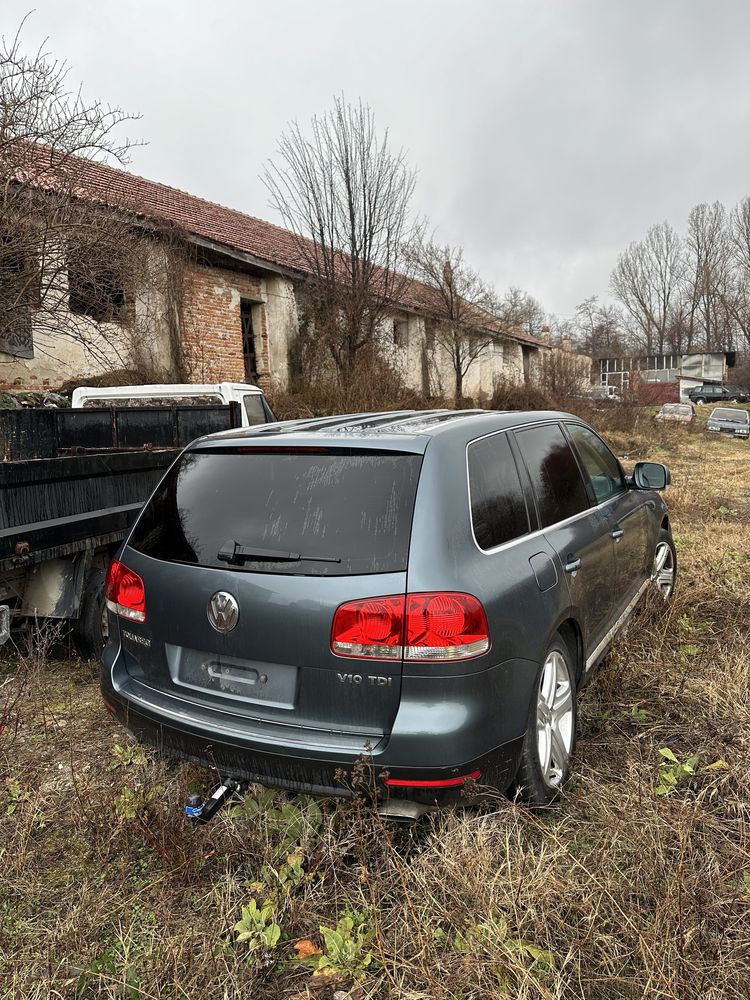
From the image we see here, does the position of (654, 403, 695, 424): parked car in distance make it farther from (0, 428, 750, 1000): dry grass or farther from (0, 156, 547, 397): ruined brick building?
(0, 428, 750, 1000): dry grass

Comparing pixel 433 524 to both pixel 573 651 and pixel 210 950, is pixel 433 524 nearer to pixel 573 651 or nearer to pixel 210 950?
pixel 573 651

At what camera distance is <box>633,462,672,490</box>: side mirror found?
405 centimetres

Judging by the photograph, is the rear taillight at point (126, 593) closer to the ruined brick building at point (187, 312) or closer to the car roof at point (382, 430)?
the car roof at point (382, 430)

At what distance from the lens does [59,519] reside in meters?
3.77

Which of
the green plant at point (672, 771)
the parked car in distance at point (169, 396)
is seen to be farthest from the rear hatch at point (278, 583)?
Answer: the parked car in distance at point (169, 396)

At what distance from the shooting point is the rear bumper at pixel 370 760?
6.44 feet

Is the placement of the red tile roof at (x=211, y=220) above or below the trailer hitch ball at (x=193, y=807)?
above

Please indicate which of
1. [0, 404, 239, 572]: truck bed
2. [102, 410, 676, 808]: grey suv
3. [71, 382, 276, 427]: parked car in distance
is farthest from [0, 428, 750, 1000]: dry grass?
[71, 382, 276, 427]: parked car in distance

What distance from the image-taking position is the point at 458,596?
201 cm

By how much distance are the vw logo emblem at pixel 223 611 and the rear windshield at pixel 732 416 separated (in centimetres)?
2608

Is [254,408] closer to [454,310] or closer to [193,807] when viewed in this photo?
[193,807]

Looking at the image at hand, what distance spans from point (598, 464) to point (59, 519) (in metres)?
3.29

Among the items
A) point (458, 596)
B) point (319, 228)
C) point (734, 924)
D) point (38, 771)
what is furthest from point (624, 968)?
point (319, 228)

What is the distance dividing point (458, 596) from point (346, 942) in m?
1.08
